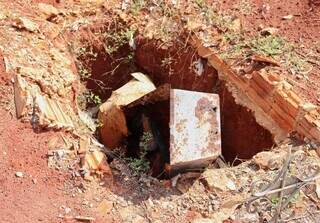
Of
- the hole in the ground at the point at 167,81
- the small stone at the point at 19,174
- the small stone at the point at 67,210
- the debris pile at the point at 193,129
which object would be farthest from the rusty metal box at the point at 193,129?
the small stone at the point at 19,174

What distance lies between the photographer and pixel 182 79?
14.6ft

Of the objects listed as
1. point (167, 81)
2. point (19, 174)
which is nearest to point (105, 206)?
point (19, 174)

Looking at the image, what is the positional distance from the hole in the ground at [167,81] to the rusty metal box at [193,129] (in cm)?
42

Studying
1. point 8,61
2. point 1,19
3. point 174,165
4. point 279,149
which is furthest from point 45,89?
point 279,149

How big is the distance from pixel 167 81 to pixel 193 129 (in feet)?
3.11

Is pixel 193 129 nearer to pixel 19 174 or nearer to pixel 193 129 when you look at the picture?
pixel 193 129

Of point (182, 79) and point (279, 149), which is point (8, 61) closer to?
point (182, 79)

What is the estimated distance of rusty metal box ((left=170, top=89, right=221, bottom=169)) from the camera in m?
3.60

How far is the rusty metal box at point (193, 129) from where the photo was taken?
142 inches

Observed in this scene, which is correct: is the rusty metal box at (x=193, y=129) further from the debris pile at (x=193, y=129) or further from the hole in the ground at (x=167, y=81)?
the hole in the ground at (x=167, y=81)

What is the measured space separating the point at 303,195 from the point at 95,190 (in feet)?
4.25

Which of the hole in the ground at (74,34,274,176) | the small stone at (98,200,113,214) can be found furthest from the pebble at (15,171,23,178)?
the hole in the ground at (74,34,274,176)

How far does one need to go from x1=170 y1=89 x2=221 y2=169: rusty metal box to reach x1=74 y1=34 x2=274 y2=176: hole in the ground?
0.42 metres

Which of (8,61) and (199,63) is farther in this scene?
(199,63)
